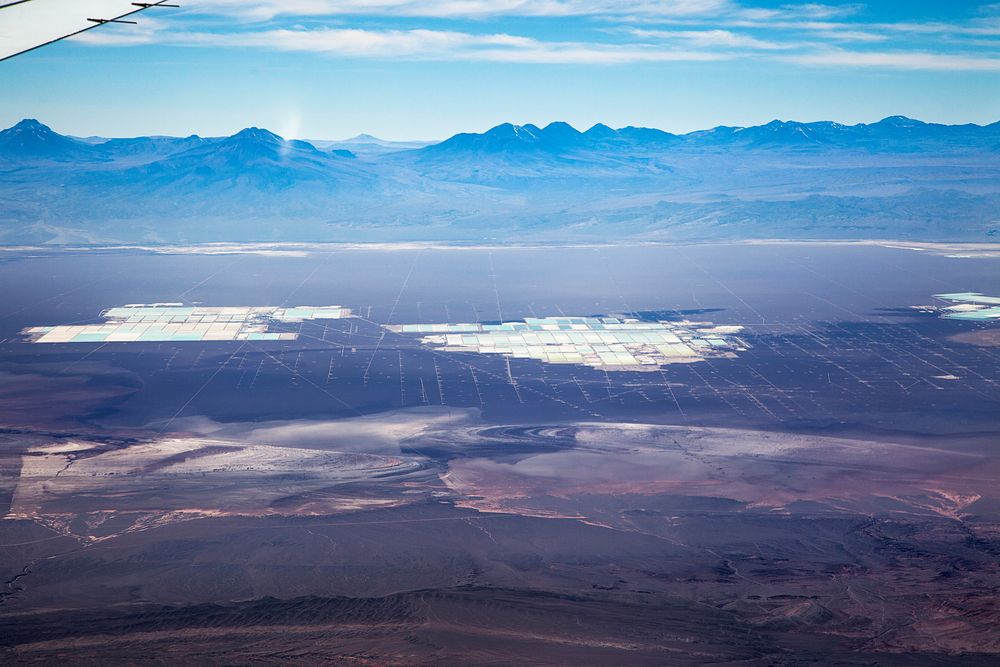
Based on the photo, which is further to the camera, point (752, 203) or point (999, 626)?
point (752, 203)

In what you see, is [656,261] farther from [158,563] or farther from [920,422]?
[158,563]

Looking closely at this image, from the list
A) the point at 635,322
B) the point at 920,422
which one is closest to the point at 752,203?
the point at 635,322

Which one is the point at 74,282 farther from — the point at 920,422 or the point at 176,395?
the point at 920,422

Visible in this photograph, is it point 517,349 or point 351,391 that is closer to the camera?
point 351,391

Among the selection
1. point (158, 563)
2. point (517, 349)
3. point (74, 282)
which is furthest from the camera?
point (74, 282)

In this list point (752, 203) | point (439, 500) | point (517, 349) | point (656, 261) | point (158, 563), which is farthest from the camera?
point (752, 203)

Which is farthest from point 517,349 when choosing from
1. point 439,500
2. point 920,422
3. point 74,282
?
point 74,282

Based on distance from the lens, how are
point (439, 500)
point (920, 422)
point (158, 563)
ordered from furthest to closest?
point (920, 422)
point (439, 500)
point (158, 563)

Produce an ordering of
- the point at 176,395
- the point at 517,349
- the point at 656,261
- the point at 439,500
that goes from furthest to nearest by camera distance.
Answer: the point at 656,261 → the point at 517,349 → the point at 176,395 → the point at 439,500

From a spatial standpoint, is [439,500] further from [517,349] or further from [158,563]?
[517,349]
